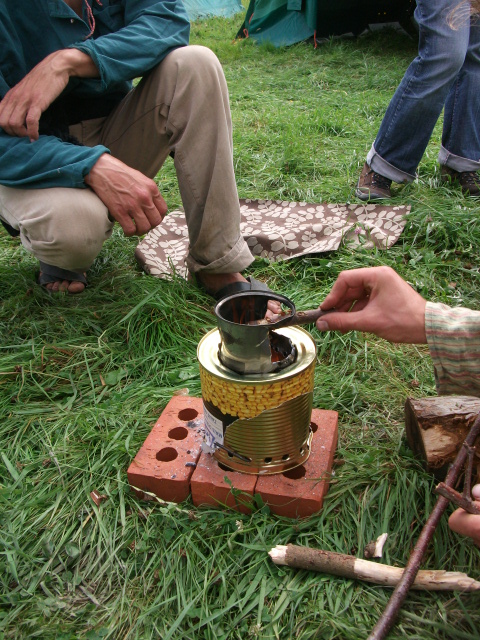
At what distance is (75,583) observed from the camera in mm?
1372

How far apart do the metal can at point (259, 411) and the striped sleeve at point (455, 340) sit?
1.00 feet

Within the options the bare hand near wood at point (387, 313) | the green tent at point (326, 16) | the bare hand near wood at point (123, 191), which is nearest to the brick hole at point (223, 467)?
the bare hand near wood at point (387, 313)

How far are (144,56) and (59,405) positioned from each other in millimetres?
1369

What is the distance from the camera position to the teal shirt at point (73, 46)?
2.00 m

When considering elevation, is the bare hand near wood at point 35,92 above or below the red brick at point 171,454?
above

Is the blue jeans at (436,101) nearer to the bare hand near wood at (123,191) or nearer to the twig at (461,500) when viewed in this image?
the bare hand near wood at (123,191)

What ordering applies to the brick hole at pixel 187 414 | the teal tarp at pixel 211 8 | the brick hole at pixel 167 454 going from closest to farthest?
1. the brick hole at pixel 167 454
2. the brick hole at pixel 187 414
3. the teal tarp at pixel 211 8

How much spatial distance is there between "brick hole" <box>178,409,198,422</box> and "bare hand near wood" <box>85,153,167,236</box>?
72 centimetres

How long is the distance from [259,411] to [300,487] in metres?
0.26

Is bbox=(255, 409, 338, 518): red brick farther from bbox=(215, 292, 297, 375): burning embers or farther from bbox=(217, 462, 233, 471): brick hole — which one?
bbox=(215, 292, 297, 375): burning embers

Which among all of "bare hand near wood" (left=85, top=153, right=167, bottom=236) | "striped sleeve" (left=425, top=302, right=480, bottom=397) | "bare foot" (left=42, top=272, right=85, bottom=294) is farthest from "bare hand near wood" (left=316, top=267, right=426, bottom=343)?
"bare foot" (left=42, top=272, right=85, bottom=294)

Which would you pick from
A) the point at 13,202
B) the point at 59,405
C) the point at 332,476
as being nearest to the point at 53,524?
the point at 59,405

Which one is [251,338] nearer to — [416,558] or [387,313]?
[387,313]

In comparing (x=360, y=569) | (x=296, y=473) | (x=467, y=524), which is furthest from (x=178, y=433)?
(x=467, y=524)
